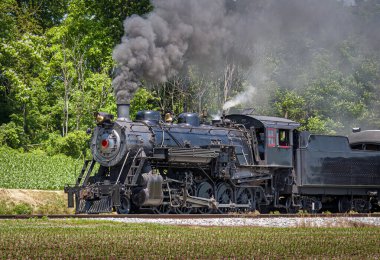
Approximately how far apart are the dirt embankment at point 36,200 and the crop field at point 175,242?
725 cm

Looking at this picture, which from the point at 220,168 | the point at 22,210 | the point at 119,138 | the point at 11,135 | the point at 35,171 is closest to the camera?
the point at 119,138

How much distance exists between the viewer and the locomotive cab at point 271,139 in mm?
22750

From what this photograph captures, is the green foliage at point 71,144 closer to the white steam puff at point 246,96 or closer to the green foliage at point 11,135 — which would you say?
the green foliage at point 11,135

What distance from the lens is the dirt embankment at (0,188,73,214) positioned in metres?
22.8

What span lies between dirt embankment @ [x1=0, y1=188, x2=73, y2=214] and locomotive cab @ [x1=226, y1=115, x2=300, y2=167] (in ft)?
22.5

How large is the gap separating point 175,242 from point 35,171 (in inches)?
788

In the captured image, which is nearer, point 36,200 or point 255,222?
point 255,222

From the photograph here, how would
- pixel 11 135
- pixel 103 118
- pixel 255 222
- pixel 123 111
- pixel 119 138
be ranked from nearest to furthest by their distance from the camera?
pixel 255 222 → pixel 119 138 → pixel 103 118 → pixel 123 111 → pixel 11 135

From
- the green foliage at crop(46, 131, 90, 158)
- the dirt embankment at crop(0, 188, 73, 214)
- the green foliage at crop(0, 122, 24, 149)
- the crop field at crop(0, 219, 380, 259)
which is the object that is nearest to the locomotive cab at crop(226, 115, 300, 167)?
the dirt embankment at crop(0, 188, 73, 214)

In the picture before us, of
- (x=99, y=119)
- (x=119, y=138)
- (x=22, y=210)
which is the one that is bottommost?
(x=22, y=210)

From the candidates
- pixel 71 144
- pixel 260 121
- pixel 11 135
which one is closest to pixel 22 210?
pixel 260 121

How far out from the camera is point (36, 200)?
24906 millimetres

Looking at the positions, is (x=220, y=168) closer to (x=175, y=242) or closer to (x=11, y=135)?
(x=175, y=242)

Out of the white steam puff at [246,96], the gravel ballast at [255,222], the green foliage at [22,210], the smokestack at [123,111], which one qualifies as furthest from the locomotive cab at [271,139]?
the white steam puff at [246,96]
